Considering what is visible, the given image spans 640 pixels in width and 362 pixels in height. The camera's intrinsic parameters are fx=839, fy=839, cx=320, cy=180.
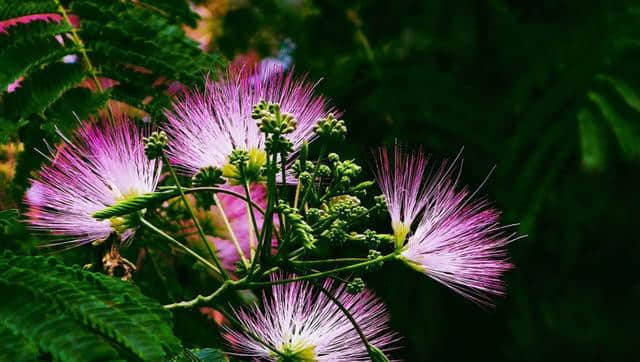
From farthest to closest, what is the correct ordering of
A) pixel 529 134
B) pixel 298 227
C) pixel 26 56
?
pixel 529 134 < pixel 26 56 < pixel 298 227

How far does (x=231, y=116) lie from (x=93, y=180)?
39cm

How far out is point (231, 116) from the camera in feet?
7.26

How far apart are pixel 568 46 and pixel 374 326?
2.27 m

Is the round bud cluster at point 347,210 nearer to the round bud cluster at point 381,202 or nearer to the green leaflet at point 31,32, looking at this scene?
the round bud cluster at point 381,202

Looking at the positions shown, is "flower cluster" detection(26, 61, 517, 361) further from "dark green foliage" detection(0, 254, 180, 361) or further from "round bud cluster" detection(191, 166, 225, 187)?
"dark green foliage" detection(0, 254, 180, 361)

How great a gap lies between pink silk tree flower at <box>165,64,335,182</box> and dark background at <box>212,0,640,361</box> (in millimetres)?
1108

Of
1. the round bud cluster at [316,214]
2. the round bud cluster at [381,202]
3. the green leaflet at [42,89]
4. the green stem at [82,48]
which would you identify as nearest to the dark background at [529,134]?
the green stem at [82,48]

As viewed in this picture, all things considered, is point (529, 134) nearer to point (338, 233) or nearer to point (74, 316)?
point (338, 233)

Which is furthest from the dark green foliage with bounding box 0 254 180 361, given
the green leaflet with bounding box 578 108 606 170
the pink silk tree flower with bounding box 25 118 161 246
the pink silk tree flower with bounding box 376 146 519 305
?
the green leaflet with bounding box 578 108 606 170

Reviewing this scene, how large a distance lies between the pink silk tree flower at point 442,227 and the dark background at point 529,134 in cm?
116

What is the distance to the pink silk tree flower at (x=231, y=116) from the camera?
2178 millimetres

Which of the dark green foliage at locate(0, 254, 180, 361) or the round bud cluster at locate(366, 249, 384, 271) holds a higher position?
the round bud cluster at locate(366, 249, 384, 271)

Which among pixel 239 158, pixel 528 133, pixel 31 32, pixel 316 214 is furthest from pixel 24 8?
pixel 528 133

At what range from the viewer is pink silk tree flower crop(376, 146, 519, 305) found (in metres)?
2.08
